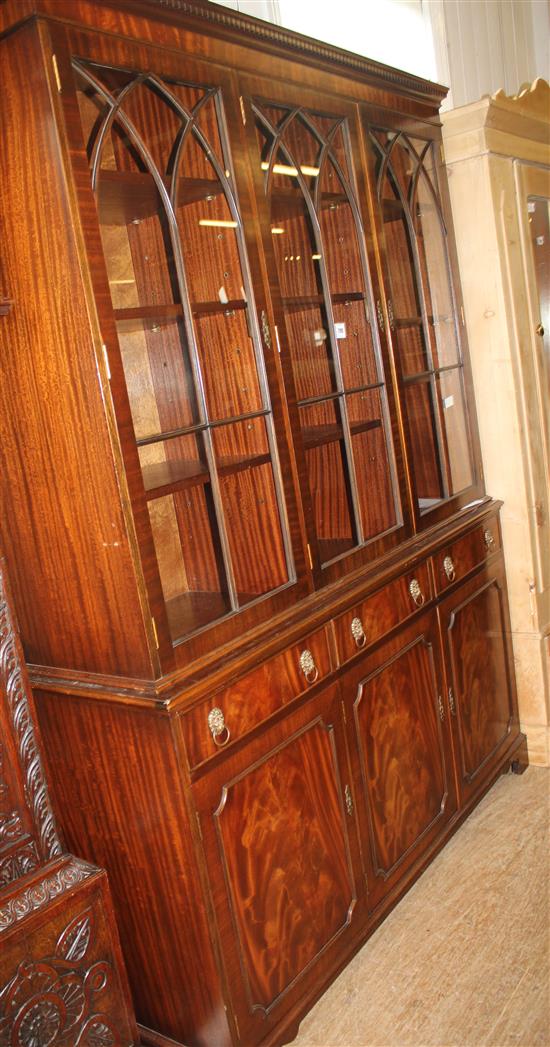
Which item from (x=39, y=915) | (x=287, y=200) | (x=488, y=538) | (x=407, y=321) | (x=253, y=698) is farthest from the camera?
(x=488, y=538)

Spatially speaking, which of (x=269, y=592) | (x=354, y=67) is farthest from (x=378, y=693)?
(x=354, y=67)

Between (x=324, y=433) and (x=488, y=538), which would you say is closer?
(x=324, y=433)

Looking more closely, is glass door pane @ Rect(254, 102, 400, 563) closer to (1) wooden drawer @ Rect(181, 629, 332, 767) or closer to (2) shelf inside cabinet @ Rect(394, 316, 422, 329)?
(2) shelf inside cabinet @ Rect(394, 316, 422, 329)

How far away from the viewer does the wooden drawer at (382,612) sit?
2.12m

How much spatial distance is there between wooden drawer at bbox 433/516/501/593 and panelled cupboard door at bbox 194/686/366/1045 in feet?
2.07

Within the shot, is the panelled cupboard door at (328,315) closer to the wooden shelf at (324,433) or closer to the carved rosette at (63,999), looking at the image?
the wooden shelf at (324,433)

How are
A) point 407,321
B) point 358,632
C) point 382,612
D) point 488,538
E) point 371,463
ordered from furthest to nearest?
1. point 488,538
2. point 407,321
3. point 371,463
4. point 382,612
5. point 358,632

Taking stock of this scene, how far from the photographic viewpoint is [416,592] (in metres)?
2.41

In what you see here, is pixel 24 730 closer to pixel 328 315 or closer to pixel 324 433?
pixel 324 433

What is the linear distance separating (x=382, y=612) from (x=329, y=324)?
748mm

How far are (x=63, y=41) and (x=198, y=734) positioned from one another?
4.11ft

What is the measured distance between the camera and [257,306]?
75.9 inches

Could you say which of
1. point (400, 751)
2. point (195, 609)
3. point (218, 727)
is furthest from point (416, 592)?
point (218, 727)

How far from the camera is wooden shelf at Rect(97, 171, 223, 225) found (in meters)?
1.62
